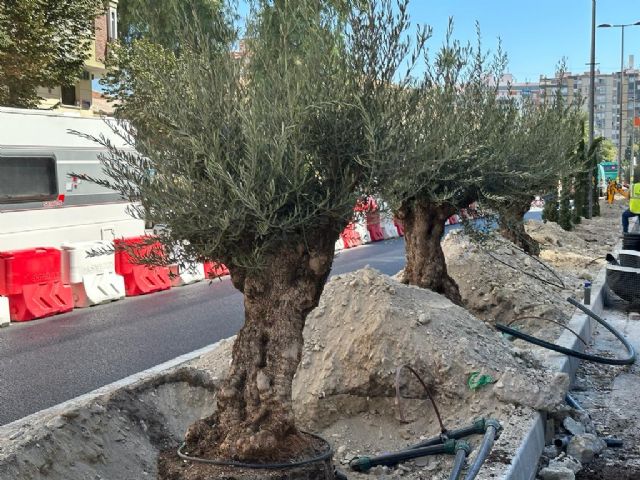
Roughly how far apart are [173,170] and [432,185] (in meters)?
4.06

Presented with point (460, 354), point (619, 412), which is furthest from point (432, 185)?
point (619, 412)

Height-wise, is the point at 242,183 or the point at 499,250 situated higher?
the point at 242,183

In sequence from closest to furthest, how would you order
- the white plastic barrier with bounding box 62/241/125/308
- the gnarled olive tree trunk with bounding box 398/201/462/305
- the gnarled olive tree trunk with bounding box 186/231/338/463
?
the gnarled olive tree trunk with bounding box 186/231/338/463 < the gnarled olive tree trunk with bounding box 398/201/462/305 < the white plastic barrier with bounding box 62/241/125/308

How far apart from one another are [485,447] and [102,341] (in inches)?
248

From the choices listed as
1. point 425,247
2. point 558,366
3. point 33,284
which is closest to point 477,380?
point 558,366

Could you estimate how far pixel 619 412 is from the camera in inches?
265

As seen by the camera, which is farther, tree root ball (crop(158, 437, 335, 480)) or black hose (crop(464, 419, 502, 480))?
black hose (crop(464, 419, 502, 480))

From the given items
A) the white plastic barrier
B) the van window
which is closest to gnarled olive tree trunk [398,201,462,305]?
the white plastic barrier

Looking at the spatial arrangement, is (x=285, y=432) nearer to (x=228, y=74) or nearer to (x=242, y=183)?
(x=242, y=183)

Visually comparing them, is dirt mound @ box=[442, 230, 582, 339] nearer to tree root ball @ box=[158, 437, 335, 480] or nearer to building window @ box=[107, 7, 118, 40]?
tree root ball @ box=[158, 437, 335, 480]

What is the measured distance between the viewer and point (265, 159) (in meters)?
3.89

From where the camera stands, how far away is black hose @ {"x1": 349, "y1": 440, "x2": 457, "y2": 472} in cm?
484

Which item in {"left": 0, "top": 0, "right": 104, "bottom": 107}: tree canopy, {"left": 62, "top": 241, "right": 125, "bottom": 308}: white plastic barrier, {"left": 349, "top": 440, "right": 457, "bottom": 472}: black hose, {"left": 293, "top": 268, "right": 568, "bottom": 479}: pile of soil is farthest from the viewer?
{"left": 0, "top": 0, "right": 104, "bottom": 107}: tree canopy

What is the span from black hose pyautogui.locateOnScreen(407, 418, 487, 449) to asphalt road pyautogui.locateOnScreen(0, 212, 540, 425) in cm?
364
